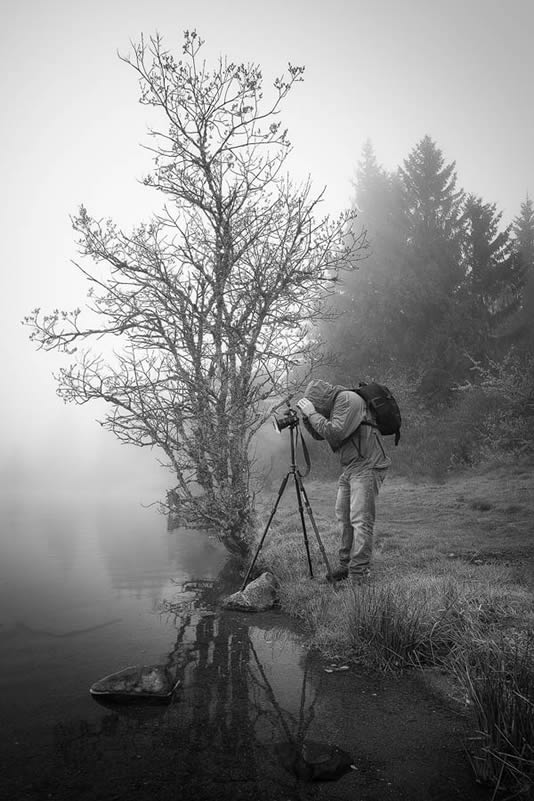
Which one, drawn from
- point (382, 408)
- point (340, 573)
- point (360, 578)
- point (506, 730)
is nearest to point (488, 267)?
point (382, 408)

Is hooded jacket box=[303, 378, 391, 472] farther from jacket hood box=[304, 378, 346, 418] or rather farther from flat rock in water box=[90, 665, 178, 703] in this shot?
flat rock in water box=[90, 665, 178, 703]

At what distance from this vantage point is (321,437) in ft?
21.0

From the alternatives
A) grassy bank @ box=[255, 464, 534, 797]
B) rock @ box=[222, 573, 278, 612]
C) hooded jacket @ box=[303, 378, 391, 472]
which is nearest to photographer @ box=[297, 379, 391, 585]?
hooded jacket @ box=[303, 378, 391, 472]

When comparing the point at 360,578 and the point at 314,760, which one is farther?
the point at 360,578

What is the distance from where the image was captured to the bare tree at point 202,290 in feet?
23.5

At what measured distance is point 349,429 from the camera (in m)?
6.20

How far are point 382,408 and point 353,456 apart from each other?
755 mm

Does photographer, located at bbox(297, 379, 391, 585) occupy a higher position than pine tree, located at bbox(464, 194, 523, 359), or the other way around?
pine tree, located at bbox(464, 194, 523, 359)

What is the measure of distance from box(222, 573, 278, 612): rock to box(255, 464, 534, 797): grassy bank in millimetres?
192

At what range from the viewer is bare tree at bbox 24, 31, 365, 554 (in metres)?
7.18

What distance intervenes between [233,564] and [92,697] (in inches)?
172

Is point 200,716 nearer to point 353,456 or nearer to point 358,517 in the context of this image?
point 358,517

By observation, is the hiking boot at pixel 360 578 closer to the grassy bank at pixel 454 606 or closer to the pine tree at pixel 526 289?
the grassy bank at pixel 454 606

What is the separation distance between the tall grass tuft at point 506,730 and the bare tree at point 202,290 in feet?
16.0
